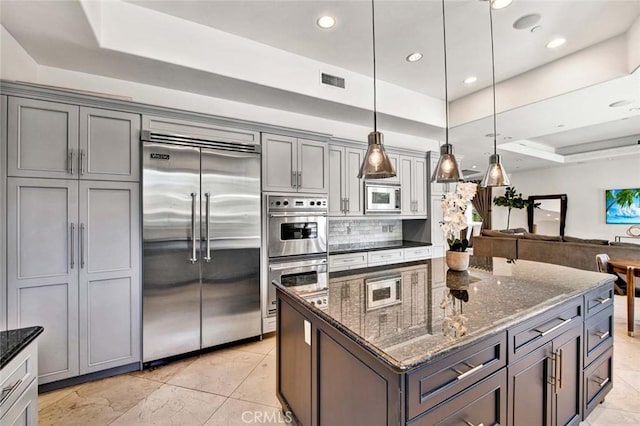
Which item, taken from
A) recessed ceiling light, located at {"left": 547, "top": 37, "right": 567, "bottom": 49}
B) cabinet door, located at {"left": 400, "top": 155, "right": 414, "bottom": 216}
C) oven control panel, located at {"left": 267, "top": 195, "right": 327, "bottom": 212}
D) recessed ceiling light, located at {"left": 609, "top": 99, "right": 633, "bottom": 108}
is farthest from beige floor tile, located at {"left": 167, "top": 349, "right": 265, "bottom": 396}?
recessed ceiling light, located at {"left": 609, "top": 99, "right": 633, "bottom": 108}

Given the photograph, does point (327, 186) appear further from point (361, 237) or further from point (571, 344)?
Answer: point (571, 344)

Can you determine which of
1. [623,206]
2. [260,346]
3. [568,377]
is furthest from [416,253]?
[623,206]

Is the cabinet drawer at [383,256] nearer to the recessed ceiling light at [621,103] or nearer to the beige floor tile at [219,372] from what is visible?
the beige floor tile at [219,372]

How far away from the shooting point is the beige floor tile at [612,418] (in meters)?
1.88

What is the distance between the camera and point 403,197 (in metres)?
4.43

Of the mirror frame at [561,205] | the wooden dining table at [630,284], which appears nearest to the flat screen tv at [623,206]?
the mirror frame at [561,205]

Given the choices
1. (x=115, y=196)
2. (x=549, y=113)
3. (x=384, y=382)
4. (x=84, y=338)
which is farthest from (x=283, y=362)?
(x=549, y=113)

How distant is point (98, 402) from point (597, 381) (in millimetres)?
3536

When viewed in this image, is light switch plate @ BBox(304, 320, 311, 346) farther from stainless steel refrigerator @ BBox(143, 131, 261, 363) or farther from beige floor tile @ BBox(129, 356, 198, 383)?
beige floor tile @ BBox(129, 356, 198, 383)

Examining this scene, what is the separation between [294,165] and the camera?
10.8 feet

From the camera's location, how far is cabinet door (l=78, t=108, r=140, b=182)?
2299 millimetres

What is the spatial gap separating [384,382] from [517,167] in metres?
9.76

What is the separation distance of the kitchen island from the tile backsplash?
6.80 feet

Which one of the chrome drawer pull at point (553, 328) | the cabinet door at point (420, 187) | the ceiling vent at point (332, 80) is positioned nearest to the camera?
the chrome drawer pull at point (553, 328)
